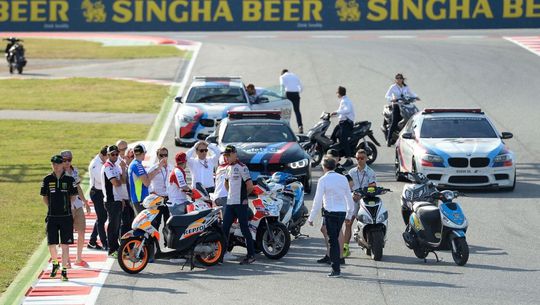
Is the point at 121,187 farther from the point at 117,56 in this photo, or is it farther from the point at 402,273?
the point at 117,56

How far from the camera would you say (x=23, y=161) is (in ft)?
91.4

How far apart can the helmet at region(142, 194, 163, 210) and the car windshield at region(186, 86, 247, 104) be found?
13.4 metres

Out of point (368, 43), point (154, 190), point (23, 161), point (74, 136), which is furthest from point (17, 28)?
point (154, 190)

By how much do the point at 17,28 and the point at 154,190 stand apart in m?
41.8

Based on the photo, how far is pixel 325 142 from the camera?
84.3 ft

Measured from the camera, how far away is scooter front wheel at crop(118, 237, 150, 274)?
1592cm

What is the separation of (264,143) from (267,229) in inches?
254

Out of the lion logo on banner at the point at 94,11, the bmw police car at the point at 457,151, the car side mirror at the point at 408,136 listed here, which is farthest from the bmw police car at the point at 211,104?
the lion logo on banner at the point at 94,11

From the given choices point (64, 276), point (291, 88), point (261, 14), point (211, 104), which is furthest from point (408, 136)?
point (261, 14)

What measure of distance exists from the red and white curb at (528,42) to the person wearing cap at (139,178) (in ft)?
105

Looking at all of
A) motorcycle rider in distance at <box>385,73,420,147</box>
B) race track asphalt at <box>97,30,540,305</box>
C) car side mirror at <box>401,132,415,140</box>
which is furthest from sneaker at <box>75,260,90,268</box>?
motorcycle rider in distance at <box>385,73,420,147</box>

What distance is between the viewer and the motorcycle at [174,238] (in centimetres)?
1599

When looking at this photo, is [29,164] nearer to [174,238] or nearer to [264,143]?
[264,143]

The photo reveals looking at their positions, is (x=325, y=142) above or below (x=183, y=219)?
below
